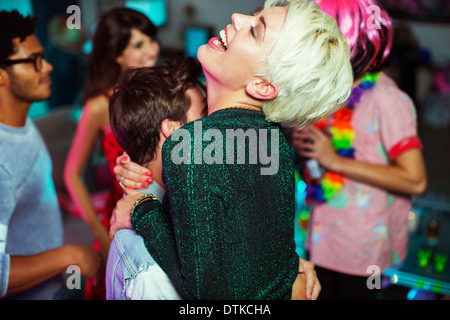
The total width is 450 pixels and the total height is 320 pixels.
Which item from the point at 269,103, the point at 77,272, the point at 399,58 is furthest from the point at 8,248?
the point at 399,58

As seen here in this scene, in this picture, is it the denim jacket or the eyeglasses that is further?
the eyeglasses

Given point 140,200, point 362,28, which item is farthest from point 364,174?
point 140,200

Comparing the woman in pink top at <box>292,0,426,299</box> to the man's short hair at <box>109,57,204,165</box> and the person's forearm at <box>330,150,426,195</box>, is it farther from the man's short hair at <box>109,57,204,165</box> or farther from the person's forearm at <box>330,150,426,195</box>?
the man's short hair at <box>109,57,204,165</box>

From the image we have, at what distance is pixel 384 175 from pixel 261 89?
87 cm

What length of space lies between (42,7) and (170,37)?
2890 millimetres

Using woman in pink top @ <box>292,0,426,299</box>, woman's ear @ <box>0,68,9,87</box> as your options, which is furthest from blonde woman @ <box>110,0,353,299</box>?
woman's ear @ <box>0,68,9,87</box>

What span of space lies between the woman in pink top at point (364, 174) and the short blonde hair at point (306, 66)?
586 mm

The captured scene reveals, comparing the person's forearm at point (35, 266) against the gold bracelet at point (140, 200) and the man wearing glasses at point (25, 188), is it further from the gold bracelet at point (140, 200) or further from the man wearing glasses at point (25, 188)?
the gold bracelet at point (140, 200)

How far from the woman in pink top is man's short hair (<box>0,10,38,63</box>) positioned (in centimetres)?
106

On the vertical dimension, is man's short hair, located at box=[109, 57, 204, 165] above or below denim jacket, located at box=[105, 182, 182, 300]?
above

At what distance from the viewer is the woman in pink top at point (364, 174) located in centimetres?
170

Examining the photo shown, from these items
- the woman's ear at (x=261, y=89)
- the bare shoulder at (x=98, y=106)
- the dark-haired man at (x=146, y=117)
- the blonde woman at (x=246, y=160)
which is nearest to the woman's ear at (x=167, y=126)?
the dark-haired man at (x=146, y=117)

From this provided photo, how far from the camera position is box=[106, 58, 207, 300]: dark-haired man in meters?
1.17
